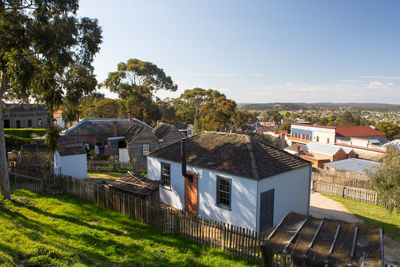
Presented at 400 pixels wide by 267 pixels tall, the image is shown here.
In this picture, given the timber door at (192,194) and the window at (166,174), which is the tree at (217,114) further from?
the timber door at (192,194)

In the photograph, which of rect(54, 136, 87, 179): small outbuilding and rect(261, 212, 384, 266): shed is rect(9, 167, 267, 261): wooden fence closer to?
rect(261, 212, 384, 266): shed

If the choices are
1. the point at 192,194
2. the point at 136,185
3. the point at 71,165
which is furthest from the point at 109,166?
the point at 192,194

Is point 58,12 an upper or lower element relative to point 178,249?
upper

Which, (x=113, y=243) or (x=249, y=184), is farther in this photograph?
(x=249, y=184)

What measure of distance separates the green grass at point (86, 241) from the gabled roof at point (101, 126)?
21787mm

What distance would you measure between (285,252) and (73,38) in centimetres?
1626

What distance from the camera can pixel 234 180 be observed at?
45.8ft

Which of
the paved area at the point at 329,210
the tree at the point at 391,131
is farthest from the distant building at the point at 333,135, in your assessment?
the paved area at the point at 329,210

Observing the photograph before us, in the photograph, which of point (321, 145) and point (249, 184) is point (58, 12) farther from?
point (321, 145)

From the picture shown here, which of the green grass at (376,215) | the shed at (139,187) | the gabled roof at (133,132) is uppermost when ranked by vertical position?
the gabled roof at (133,132)

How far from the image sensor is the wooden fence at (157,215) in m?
10.6

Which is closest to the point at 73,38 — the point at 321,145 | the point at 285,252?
the point at 285,252

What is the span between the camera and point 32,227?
11211 millimetres

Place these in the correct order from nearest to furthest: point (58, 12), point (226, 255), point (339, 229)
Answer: point (339, 229) < point (226, 255) < point (58, 12)
